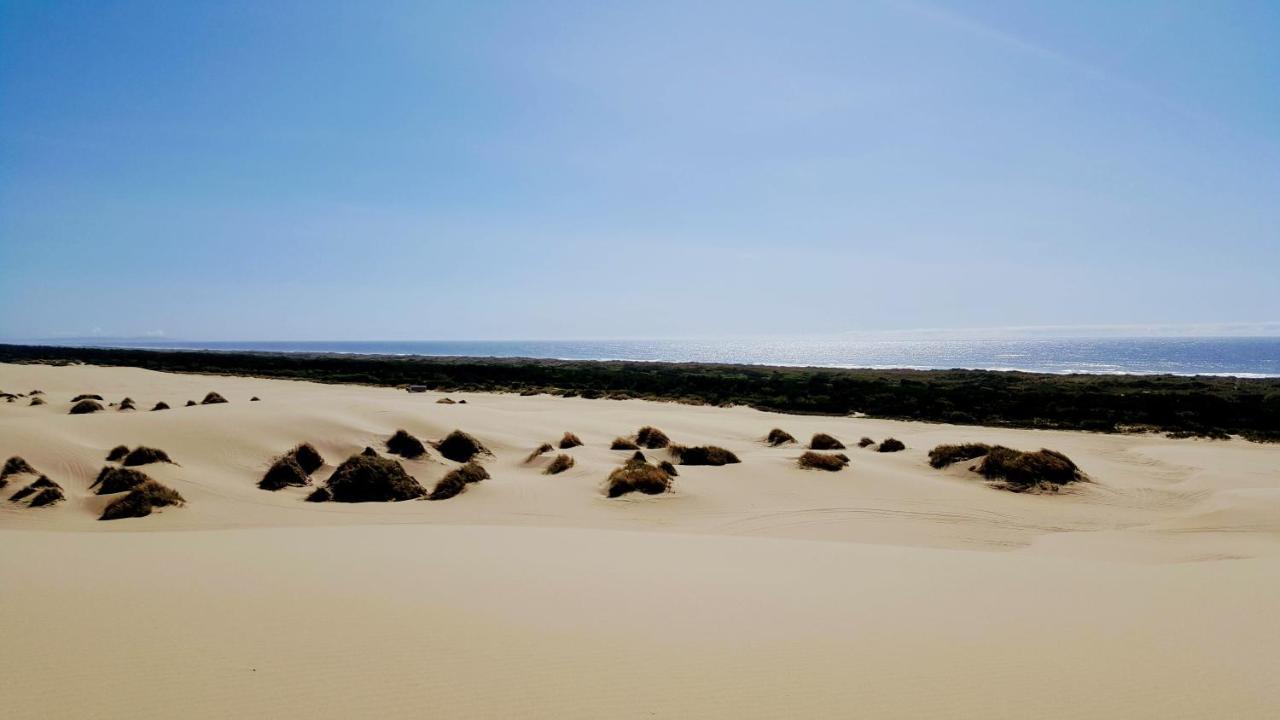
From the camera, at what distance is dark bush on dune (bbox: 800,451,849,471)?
44.1 feet

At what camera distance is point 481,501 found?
35.8 feet

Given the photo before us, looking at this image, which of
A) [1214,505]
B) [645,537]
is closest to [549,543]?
[645,537]

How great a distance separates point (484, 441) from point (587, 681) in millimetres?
12456

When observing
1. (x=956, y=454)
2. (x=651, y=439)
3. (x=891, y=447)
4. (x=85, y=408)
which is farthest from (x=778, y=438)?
(x=85, y=408)

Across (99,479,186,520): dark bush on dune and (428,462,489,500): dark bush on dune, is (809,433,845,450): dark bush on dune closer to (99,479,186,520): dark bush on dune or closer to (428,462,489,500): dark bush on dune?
(428,462,489,500): dark bush on dune

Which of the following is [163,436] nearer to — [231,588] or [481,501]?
[481,501]

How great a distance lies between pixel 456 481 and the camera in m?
11.6

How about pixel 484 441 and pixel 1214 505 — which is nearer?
pixel 1214 505

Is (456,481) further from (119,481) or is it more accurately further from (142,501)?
(119,481)

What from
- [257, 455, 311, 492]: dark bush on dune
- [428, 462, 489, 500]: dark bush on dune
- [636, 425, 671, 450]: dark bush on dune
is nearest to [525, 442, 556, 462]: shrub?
[428, 462, 489, 500]: dark bush on dune

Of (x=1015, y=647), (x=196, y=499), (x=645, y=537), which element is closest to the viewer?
(x=1015, y=647)

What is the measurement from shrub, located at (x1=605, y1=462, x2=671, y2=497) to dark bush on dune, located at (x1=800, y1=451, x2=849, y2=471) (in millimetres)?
3486

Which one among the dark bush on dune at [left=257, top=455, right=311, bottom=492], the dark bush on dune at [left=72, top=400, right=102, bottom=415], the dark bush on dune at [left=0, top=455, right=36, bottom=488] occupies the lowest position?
the dark bush on dune at [left=257, top=455, right=311, bottom=492]

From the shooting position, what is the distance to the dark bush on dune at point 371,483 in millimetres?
11062
